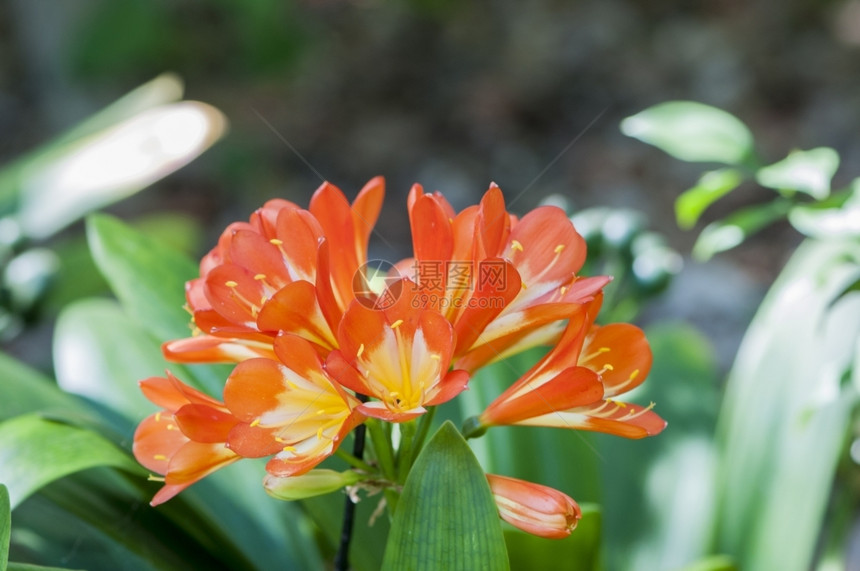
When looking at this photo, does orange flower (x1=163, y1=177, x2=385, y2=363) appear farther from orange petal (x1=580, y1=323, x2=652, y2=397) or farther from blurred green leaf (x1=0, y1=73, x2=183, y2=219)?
blurred green leaf (x1=0, y1=73, x2=183, y2=219)

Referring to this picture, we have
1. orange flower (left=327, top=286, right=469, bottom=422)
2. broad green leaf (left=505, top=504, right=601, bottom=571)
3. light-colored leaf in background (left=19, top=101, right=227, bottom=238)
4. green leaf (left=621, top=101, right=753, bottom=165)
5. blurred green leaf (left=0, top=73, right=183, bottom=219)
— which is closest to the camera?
orange flower (left=327, top=286, right=469, bottom=422)

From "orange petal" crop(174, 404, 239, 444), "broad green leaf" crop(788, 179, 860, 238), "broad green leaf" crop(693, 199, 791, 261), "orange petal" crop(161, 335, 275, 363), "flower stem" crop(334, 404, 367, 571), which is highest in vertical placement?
"broad green leaf" crop(788, 179, 860, 238)

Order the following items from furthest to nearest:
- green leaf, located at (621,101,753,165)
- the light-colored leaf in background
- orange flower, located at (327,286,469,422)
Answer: the light-colored leaf in background
green leaf, located at (621,101,753,165)
orange flower, located at (327,286,469,422)

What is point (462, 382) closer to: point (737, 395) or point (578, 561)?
point (578, 561)

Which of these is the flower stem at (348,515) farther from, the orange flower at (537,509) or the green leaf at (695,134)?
the green leaf at (695,134)

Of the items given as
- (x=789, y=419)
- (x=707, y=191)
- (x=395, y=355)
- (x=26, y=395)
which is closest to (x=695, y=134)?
(x=707, y=191)

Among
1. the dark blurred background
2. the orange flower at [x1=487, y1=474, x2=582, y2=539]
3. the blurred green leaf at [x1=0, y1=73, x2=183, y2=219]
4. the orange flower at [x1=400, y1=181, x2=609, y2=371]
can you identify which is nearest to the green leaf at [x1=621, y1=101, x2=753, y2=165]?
the orange flower at [x1=400, y1=181, x2=609, y2=371]

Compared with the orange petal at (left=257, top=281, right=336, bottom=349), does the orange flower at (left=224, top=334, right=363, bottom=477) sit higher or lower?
lower
